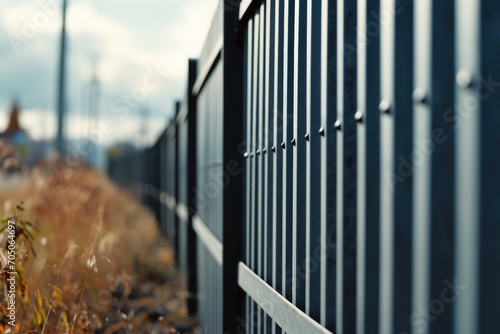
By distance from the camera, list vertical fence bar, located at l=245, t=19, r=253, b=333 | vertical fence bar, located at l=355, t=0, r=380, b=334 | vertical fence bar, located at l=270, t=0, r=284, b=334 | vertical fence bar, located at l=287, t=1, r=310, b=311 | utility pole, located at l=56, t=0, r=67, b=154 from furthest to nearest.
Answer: utility pole, located at l=56, t=0, r=67, b=154 < vertical fence bar, located at l=245, t=19, r=253, b=333 < vertical fence bar, located at l=270, t=0, r=284, b=334 < vertical fence bar, located at l=287, t=1, r=310, b=311 < vertical fence bar, located at l=355, t=0, r=380, b=334

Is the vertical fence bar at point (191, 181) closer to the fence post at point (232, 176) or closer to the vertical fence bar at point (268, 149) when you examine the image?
the fence post at point (232, 176)

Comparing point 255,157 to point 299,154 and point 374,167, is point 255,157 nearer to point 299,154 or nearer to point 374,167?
point 299,154

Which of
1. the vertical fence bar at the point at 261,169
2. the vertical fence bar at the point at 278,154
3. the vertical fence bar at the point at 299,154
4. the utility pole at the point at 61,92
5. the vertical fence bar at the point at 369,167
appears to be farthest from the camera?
the utility pole at the point at 61,92

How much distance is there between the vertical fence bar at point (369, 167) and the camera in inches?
82.5

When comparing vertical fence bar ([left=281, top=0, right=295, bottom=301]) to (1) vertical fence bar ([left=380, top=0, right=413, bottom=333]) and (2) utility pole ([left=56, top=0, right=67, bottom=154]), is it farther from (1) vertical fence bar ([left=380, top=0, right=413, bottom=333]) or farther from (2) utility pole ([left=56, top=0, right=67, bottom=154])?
(2) utility pole ([left=56, top=0, right=67, bottom=154])

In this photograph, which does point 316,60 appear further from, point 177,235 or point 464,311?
point 177,235

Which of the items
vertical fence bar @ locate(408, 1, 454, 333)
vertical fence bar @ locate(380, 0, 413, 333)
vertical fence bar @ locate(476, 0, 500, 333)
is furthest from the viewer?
vertical fence bar @ locate(380, 0, 413, 333)

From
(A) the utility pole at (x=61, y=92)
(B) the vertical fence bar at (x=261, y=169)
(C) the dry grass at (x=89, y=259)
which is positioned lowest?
(C) the dry grass at (x=89, y=259)

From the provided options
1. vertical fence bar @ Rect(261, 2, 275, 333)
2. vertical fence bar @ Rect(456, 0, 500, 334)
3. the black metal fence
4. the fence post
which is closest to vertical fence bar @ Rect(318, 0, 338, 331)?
the black metal fence

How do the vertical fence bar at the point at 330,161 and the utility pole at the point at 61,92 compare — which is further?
the utility pole at the point at 61,92

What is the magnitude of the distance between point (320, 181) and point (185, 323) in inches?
210

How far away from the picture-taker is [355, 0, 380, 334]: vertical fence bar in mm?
2096

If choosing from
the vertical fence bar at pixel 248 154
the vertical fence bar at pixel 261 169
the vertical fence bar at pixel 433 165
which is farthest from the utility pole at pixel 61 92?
the vertical fence bar at pixel 433 165

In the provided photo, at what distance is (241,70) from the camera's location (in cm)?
470
